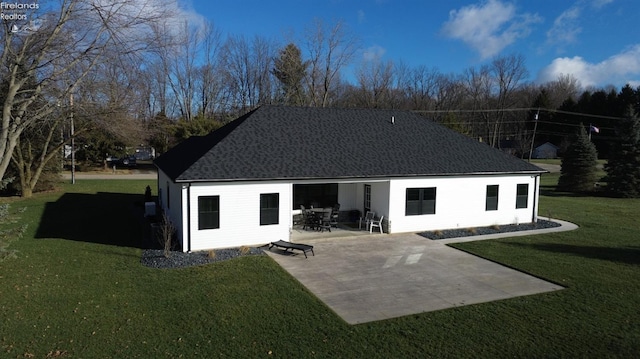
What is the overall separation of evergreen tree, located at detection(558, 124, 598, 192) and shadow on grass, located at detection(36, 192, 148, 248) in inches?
1321

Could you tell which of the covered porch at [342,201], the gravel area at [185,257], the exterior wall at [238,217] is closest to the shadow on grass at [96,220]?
the gravel area at [185,257]

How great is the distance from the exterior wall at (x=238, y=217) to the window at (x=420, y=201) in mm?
5294

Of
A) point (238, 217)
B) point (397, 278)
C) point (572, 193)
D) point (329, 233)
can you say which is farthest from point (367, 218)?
point (572, 193)

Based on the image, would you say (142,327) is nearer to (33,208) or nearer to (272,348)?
(272,348)

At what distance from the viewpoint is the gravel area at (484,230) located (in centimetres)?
1742

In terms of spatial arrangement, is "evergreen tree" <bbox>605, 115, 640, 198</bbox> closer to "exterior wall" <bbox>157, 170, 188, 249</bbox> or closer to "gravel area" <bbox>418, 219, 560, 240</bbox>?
"gravel area" <bbox>418, 219, 560, 240</bbox>

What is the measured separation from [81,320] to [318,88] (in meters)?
48.8

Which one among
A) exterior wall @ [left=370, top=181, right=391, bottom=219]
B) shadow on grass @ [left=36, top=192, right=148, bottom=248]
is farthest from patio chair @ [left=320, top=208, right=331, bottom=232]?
shadow on grass @ [left=36, top=192, right=148, bottom=248]

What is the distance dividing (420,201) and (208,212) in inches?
343

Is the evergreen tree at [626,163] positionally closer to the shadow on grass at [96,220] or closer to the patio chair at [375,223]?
the patio chair at [375,223]

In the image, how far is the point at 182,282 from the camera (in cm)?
1119

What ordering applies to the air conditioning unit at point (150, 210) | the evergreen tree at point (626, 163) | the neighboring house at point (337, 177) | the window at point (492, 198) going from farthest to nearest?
1. the evergreen tree at point (626, 163)
2. the air conditioning unit at point (150, 210)
3. the window at point (492, 198)
4. the neighboring house at point (337, 177)

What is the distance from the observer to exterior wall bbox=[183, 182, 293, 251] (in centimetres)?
1440

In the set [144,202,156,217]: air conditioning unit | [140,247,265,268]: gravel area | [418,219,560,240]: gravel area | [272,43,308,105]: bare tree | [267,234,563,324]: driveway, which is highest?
[272,43,308,105]: bare tree
